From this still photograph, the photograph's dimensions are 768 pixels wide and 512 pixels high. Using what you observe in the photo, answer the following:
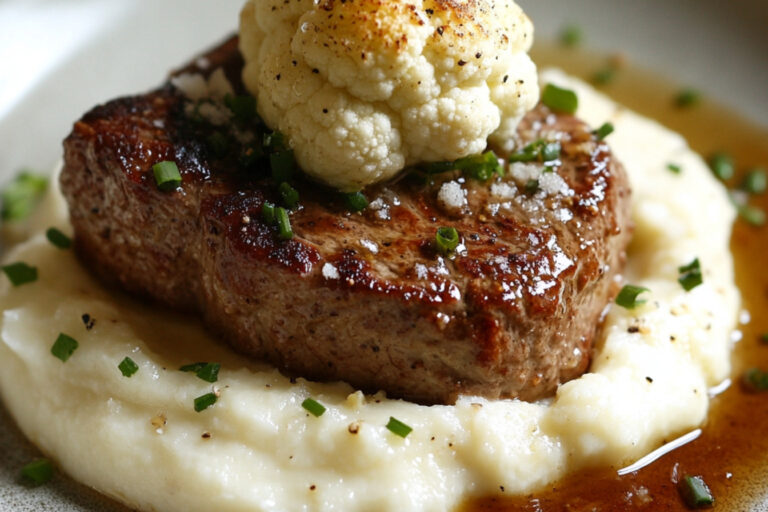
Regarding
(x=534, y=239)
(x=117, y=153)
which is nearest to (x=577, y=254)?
(x=534, y=239)

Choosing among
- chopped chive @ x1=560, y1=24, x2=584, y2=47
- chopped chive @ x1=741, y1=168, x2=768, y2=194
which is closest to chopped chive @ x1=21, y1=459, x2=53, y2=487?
chopped chive @ x1=741, y1=168, x2=768, y2=194

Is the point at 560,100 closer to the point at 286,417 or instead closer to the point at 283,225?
the point at 283,225

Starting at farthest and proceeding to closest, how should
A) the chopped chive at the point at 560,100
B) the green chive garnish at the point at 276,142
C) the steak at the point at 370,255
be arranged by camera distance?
1. the chopped chive at the point at 560,100
2. the green chive garnish at the point at 276,142
3. the steak at the point at 370,255

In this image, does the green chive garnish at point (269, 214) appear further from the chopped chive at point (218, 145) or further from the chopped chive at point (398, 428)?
the chopped chive at point (398, 428)

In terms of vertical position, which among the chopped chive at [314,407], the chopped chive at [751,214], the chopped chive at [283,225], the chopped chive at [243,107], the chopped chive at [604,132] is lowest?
the chopped chive at [751,214]

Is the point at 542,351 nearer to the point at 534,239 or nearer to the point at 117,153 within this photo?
the point at 534,239

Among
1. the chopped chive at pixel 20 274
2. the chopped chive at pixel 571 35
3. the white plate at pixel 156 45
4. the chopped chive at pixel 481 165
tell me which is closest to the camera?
the chopped chive at pixel 481 165

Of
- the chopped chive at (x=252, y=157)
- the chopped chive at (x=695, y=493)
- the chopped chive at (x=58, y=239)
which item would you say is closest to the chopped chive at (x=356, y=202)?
the chopped chive at (x=252, y=157)

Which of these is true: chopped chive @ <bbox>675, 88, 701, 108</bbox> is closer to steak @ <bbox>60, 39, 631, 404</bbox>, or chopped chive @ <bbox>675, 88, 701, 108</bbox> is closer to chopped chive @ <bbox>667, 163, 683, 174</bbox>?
A: chopped chive @ <bbox>667, 163, 683, 174</bbox>

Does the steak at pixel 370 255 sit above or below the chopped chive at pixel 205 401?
above
